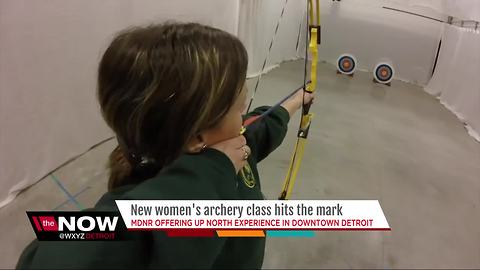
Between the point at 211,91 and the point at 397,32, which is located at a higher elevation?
the point at 211,91

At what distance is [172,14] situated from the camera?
1557mm

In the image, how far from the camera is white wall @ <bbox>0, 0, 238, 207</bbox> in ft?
3.11

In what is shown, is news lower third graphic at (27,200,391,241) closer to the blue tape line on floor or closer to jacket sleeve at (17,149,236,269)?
jacket sleeve at (17,149,236,269)

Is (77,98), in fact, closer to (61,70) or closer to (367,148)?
(61,70)

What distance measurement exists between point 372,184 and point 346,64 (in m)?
1.86

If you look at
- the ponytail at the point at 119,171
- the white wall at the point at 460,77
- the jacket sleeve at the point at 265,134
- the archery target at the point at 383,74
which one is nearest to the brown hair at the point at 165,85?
the ponytail at the point at 119,171

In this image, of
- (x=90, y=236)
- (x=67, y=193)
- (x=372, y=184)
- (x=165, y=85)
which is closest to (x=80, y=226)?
(x=90, y=236)

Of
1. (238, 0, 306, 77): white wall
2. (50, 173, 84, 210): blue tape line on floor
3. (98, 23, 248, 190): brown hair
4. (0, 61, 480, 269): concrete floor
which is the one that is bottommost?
(0, 61, 480, 269): concrete floor

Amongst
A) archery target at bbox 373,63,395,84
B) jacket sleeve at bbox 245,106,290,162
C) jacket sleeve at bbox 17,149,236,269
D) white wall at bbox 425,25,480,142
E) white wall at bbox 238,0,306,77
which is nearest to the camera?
jacket sleeve at bbox 17,149,236,269

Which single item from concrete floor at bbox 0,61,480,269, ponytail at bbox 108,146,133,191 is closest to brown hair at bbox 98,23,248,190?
ponytail at bbox 108,146,133,191

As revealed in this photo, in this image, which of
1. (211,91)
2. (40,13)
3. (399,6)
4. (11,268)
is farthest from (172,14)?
(399,6)

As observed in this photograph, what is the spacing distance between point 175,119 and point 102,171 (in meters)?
0.91

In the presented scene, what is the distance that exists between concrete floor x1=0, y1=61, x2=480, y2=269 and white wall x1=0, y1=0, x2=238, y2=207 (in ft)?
0.24

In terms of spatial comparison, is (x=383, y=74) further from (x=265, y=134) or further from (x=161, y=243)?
(x=161, y=243)
